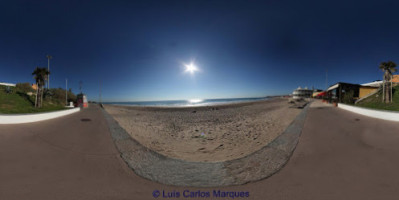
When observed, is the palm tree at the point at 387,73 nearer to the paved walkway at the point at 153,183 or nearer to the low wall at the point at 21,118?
the paved walkway at the point at 153,183

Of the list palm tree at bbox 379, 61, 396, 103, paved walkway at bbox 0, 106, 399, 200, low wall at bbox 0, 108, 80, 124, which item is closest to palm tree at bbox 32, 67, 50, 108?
low wall at bbox 0, 108, 80, 124

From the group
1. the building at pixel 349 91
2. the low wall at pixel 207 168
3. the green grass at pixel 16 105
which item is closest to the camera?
the low wall at pixel 207 168

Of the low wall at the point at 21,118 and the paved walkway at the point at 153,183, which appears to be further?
the low wall at the point at 21,118

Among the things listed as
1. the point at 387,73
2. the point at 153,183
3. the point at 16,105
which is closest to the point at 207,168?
the point at 153,183

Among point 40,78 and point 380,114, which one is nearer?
point 380,114

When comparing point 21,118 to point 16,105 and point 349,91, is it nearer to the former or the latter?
point 16,105

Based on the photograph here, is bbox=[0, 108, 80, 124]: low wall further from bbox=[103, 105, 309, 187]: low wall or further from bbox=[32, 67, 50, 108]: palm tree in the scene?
bbox=[32, 67, 50, 108]: palm tree

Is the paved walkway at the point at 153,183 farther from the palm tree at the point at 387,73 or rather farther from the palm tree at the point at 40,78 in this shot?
the palm tree at the point at 40,78

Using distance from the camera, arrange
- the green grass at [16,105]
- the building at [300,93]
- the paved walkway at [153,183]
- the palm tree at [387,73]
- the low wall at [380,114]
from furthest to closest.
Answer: the building at [300,93] → the palm tree at [387,73] → the green grass at [16,105] → the low wall at [380,114] → the paved walkway at [153,183]

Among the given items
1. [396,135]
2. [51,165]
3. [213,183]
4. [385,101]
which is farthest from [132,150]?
[385,101]

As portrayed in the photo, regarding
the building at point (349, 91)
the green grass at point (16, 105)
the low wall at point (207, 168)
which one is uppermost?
the building at point (349, 91)

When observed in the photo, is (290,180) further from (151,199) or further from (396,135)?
(396,135)

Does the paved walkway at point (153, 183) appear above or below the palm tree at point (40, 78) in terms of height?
below

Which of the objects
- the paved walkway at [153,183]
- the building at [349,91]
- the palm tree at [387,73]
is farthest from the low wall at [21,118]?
the building at [349,91]
